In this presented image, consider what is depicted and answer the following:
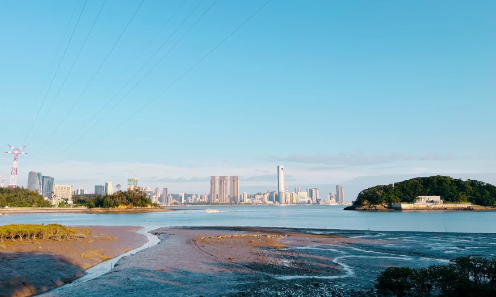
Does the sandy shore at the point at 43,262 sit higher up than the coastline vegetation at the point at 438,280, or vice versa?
the coastline vegetation at the point at 438,280

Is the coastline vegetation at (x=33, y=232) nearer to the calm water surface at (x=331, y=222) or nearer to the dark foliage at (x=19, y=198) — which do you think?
the calm water surface at (x=331, y=222)

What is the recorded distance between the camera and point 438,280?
15117 mm

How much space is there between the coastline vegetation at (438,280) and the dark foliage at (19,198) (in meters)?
212

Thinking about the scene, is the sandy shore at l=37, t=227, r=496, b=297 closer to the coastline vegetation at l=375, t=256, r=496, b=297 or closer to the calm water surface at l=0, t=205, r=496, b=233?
the coastline vegetation at l=375, t=256, r=496, b=297

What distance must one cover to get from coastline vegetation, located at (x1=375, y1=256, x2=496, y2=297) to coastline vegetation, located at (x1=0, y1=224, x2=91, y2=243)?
3729 cm

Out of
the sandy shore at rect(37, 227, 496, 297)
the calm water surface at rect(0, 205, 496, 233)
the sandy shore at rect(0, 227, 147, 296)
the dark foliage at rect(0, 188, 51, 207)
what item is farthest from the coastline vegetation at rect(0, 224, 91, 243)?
the dark foliage at rect(0, 188, 51, 207)

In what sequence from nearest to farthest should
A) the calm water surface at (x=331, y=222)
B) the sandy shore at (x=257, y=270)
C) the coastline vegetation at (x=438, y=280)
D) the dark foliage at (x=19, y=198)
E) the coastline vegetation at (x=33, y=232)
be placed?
the coastline vegetation at (x=438, y=280), the sandy shore at (x=257, y=270), the coastline vegetation at (x=33, y=232), the calm water surface at (x=331, y=222), the dark foliage at (x=19, y=198)

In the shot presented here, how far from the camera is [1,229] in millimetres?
34656

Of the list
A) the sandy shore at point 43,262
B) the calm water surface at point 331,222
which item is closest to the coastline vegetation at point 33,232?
the sandy shore at point 43,262

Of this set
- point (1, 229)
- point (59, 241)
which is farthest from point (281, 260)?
point (1, 229)

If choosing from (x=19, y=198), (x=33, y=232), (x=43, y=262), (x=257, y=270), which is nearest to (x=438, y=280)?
(x=257, y=270)

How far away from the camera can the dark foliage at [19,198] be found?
17960 centimetres

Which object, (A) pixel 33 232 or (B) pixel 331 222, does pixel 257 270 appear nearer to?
(A) pixel 33 232

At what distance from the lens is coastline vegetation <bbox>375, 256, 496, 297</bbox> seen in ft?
45.6
